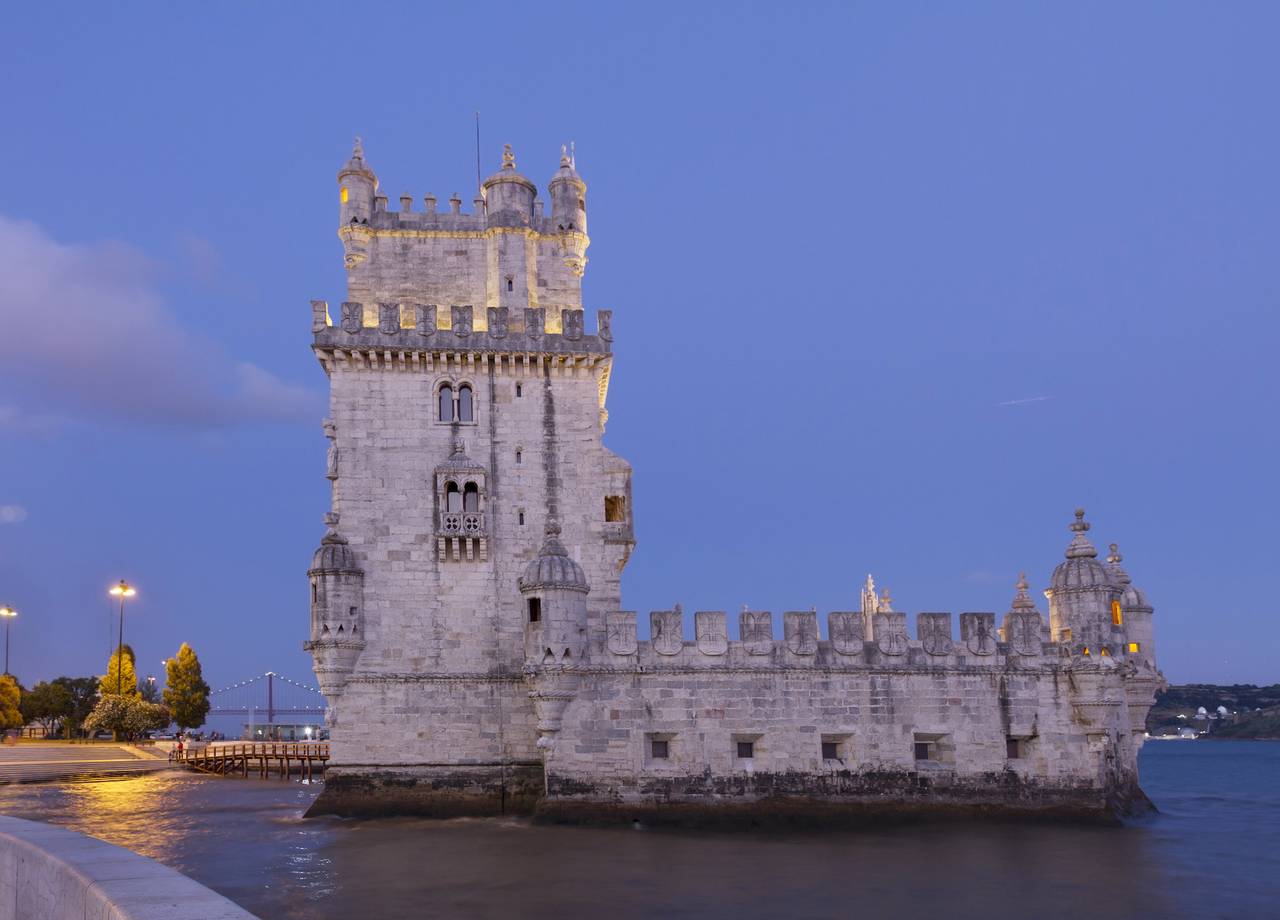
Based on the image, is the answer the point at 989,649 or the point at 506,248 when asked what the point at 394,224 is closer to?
the point at 506,248

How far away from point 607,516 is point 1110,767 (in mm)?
15797

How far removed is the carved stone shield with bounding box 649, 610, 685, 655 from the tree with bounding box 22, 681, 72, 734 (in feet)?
204

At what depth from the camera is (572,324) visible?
3303 centimetres

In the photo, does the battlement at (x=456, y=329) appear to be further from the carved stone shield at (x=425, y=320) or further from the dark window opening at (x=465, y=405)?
the dark window opening at (x=465, y=405)

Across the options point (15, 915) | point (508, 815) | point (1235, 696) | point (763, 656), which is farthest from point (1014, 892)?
point (1235, 696)

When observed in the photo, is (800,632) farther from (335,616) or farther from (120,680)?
(120,680)

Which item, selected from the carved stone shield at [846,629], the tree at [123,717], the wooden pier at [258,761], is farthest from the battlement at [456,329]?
the tree at [123,717]

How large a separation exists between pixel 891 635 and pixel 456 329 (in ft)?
50.9

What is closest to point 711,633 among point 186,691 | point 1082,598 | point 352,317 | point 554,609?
point 554,609

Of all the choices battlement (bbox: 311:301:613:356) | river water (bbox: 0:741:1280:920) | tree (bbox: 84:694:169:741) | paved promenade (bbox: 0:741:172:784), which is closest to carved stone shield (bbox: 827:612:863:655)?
river water (bbox: 0:741:1280:920)

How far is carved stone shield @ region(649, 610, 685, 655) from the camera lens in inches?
1115

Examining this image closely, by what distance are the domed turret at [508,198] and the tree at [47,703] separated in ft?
193

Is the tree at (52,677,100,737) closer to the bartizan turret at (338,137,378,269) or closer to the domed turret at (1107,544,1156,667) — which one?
the bartizan turret at (338,137,378,269)

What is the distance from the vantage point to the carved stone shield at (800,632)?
93.5 ft
